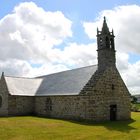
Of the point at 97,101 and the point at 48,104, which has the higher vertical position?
the point at 97,101

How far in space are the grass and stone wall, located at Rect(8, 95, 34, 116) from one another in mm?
10336

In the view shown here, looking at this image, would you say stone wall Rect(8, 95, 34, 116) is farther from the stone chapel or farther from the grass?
the grass

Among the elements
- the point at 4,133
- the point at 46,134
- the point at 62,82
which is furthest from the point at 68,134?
the point at 62,82

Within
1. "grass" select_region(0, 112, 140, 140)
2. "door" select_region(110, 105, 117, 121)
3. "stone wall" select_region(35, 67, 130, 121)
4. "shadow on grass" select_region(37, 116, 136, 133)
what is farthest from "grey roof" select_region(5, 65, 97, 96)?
"grass" select_region(0, 112, 140, 140)

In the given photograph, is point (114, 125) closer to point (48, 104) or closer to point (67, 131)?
point (67, 131)

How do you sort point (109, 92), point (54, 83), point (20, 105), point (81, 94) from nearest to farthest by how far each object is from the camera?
point (81, 94) < point (109, 92) < point (20, 105) < point (54, 83)

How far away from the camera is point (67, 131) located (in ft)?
95.8

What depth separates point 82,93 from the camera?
120ft

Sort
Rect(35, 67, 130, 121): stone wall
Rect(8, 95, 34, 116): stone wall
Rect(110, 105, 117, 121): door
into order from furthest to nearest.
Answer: Rect(8, 95, 34, 116): stone wall → Rect(110, 105, 117, 121): door → Rect(35, 67, 130, 121): stone wall

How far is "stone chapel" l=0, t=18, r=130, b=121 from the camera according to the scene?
3712 cm

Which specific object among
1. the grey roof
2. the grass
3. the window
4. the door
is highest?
the grey roof

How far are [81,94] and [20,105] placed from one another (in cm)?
1218

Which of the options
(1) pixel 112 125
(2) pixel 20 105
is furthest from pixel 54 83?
(1) pixel 112 125

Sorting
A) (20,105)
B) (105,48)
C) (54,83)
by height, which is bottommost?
(20,105)
